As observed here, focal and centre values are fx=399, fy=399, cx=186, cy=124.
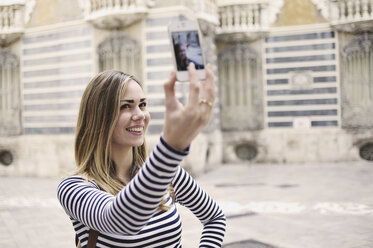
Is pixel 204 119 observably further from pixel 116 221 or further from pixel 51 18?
pixel 51 18

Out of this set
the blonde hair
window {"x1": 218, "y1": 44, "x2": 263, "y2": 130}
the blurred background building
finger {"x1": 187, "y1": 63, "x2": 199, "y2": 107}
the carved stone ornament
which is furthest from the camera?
window {"x1": 218, "y1": 44, "x2": 263, "y2": 130}

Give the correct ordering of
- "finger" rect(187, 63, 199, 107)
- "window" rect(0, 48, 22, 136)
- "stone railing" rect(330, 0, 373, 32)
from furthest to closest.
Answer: "window" rect(0, 48, 22, 136), "stone railing" rect(330, 0, 373, 32), "finger" rect(187, 63, 199, 107)

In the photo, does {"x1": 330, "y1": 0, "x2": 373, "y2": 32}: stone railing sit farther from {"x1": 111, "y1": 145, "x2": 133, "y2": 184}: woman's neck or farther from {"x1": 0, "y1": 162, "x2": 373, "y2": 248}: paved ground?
{"x1": 111, "y1": 145, "x2": 133, "y2": 184}: woman's neck

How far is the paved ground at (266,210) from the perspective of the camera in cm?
609

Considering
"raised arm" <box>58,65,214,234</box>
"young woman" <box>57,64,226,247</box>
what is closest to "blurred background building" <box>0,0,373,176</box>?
"young woman" <box>57,64,226,247</box>

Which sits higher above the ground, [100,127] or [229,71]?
[229,71]

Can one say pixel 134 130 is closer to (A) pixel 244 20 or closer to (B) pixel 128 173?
(B) pixel 128 173

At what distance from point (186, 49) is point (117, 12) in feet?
37.1

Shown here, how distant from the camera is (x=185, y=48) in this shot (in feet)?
5.05

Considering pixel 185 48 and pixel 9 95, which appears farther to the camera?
pixel 9 95

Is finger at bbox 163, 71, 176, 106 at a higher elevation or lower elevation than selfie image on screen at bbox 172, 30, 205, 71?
lower

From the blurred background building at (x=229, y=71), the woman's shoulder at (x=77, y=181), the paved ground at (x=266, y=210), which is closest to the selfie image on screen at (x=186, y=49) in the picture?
the woman's shoulder at (x=77, y=181)

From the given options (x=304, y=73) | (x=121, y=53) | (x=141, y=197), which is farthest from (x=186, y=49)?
(x=304, y=73)

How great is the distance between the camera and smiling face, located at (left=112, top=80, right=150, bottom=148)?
201 cm
